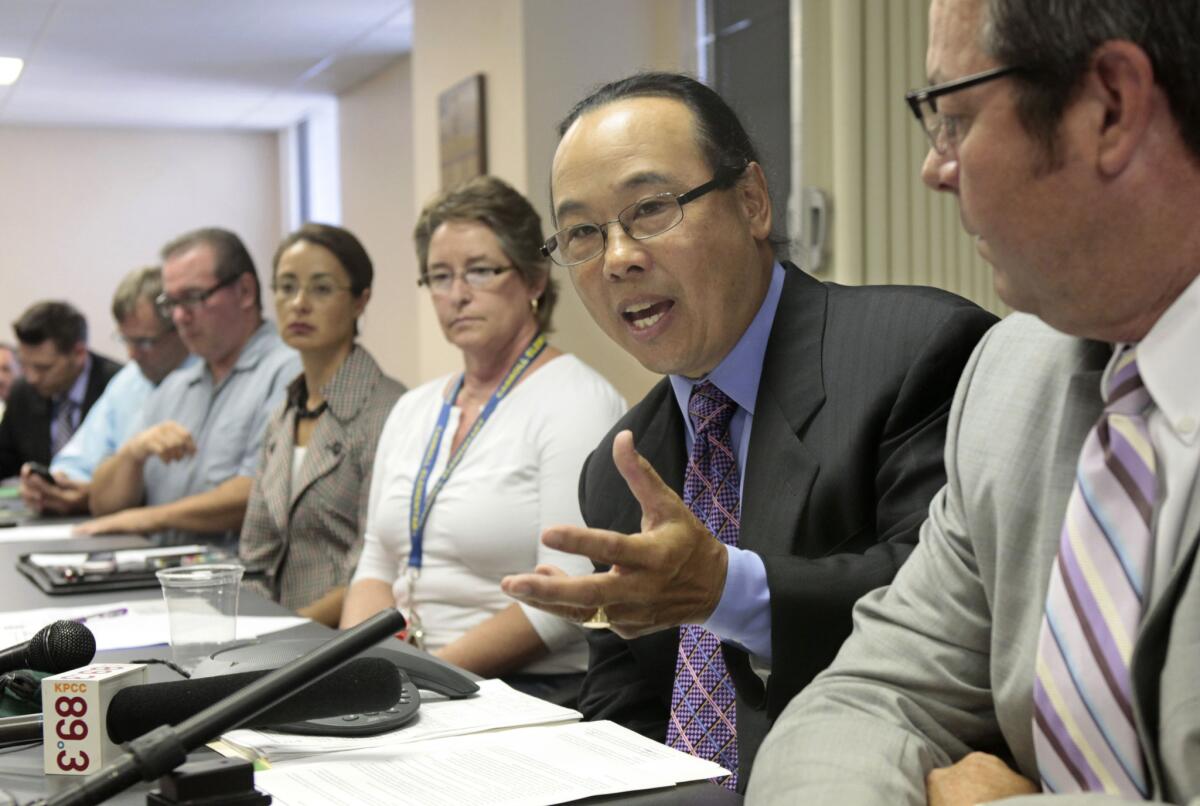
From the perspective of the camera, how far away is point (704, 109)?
1.80 meters

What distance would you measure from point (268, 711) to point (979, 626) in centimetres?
65

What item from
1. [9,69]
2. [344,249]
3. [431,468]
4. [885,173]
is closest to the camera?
[431,468]

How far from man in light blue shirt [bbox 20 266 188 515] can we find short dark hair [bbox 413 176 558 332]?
2.53 m

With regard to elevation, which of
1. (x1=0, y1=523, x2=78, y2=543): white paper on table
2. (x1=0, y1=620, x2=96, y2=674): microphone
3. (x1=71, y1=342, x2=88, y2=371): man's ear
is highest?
(x1=71, y1=342, x2=88, y2=371): man's ear

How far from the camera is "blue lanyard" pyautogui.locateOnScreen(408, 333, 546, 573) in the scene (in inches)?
101

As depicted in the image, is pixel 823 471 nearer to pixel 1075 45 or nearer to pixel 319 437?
pixel 1075 45

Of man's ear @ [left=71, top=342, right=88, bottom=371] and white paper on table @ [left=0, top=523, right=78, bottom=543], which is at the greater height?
man's ear @ [left=71, top=342, right=88, bottom=371]

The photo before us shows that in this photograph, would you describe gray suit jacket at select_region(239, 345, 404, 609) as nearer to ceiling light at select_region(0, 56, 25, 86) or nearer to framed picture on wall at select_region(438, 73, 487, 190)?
framed picture on wall at select_region(438, 73, 487, 190)

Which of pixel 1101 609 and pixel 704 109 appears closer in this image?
pixel 1101 609

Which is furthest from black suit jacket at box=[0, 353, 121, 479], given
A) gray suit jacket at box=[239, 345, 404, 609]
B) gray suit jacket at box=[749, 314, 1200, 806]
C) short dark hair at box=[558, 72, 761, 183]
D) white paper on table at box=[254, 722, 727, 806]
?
A: gray suit jacket at box=[749, 314, 1200, 806]

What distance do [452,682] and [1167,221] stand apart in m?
0.92

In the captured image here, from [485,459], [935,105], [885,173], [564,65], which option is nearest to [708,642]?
[935,105]

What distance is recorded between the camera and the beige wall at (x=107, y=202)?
10.4 meters

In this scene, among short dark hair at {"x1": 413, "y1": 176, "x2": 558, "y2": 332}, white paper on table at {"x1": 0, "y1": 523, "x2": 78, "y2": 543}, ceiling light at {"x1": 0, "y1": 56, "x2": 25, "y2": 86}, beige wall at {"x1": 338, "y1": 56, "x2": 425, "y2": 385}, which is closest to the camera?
short dark hair at {"x1": 413, "y1": 176, "x2": 558, "y2": 332}
